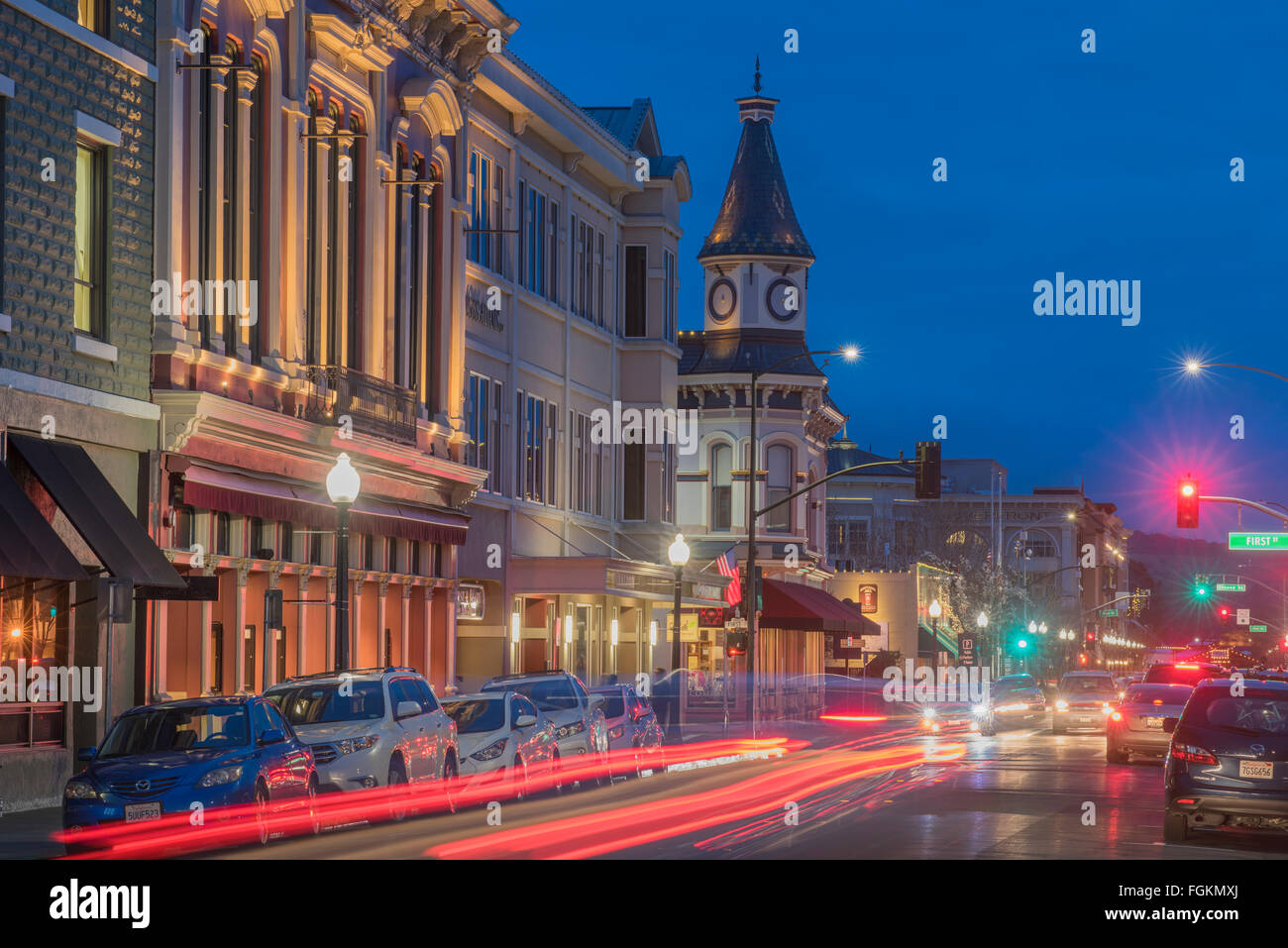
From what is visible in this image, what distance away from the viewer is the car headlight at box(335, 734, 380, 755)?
22.6 meters

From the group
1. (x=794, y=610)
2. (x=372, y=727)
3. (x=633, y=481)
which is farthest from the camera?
(x=794, y=610)

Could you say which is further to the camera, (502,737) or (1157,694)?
(1157,694)

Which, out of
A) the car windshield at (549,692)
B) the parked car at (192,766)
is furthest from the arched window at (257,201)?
the parked car at (192,766)

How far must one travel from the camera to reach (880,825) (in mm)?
21547

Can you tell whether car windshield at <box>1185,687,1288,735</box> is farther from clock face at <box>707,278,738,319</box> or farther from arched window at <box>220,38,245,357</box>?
clock face at <box>707,278,738,319</box>

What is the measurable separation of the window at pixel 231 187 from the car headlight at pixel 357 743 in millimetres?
9221

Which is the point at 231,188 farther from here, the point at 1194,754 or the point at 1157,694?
the point at 1157,694

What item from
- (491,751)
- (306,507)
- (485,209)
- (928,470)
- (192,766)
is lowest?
(491,751)

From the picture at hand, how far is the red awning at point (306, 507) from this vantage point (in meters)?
28.3

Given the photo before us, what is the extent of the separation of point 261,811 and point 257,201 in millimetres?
14458

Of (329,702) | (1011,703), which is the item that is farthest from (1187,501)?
(329,702)

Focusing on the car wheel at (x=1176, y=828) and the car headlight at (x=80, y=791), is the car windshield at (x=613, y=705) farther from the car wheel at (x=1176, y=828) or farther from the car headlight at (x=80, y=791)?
the car headlight at (x=80, y=791)
